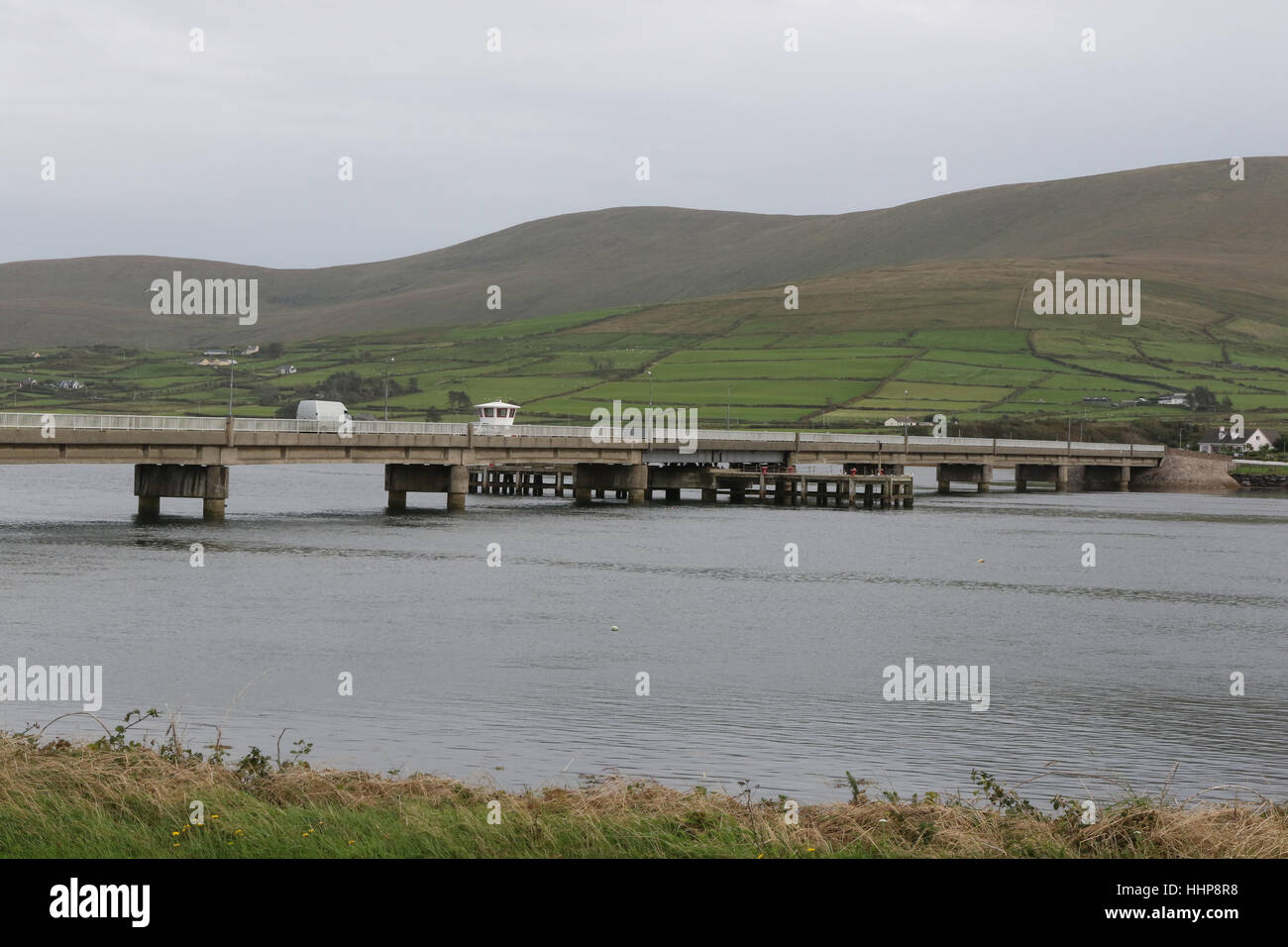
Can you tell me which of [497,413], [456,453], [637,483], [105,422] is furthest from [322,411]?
[105,422]

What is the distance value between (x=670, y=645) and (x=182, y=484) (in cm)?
5281

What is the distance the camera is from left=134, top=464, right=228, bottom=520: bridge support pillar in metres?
85.2

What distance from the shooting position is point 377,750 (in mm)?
26375

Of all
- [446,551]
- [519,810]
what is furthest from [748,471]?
[519,810]

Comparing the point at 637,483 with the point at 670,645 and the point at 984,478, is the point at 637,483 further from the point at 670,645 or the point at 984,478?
the point at 670,645

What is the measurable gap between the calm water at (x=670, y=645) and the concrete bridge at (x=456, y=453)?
4186 mm

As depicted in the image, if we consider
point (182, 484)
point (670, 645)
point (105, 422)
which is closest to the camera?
point (670, 645)

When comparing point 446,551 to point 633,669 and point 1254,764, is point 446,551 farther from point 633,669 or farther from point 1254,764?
point 1254,764

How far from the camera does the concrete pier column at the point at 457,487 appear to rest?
10250 cm

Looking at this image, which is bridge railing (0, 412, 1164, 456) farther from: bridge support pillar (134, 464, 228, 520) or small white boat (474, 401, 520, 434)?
bridge support pillar (134, 464, 228, 520)

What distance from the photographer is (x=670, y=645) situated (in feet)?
142

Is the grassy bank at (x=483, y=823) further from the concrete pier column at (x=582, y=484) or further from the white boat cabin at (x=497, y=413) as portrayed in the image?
the concrete pier column at (x=582, y=484)
